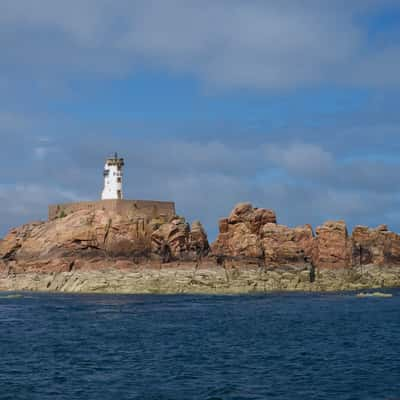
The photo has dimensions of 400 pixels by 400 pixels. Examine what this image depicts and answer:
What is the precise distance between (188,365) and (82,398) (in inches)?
347

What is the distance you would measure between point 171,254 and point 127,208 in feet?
36.1

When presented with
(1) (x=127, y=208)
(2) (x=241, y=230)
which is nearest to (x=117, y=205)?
(1) (x=127, y=208)

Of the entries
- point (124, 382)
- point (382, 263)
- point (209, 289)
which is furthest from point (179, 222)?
point (124, 382)

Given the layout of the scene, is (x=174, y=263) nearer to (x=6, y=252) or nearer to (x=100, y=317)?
(x=6, y=252)

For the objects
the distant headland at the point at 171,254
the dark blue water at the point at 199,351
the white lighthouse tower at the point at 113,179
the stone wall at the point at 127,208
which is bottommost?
the dark blue water at the point at 199,351

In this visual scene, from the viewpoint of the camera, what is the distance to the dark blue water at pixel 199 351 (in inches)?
1209

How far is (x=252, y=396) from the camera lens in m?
29.1

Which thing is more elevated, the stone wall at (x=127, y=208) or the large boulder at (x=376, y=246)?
the stone wall at (x=127, y=208)

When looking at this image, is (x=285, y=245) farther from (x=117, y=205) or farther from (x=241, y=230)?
(x=117, y=205)

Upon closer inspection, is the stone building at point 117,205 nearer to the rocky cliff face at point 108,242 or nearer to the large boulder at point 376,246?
the rocky cliff face at point 108,242

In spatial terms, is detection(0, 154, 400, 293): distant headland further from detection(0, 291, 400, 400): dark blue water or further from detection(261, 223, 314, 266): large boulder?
detection(0, 291, 400, 400): dark blue water

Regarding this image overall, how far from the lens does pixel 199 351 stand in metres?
41.3

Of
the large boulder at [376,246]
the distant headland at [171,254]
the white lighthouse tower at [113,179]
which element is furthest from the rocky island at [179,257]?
the white lighthouse tower at [113,179]

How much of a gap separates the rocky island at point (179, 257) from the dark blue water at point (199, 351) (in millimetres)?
20684
